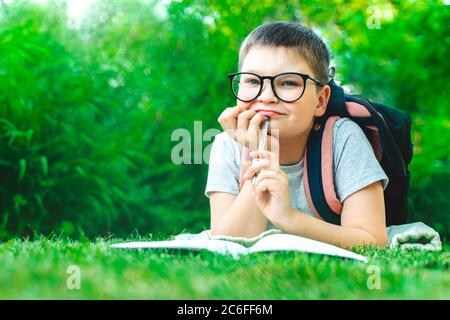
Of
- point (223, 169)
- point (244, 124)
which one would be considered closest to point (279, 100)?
point (244, 124)

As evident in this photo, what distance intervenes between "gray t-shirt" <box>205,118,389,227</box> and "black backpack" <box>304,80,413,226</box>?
5 centimetres

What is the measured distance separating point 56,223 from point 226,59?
6.62 feet

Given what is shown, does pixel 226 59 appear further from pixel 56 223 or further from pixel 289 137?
pixel 289 137

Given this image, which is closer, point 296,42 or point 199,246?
point 199,246

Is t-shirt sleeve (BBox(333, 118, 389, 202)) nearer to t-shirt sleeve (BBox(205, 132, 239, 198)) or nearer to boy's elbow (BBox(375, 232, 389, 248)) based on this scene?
boy's elbow (BBox(375, 232, 389, 248))

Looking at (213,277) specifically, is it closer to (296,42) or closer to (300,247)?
(300,247)

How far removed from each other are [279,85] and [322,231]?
2.21ft

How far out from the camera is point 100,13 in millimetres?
6680

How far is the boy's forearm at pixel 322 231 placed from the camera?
2.98 meters

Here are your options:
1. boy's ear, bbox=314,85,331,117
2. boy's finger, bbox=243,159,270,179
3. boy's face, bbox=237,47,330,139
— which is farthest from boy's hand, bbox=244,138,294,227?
boy's ear, bbox=314,85,331,117

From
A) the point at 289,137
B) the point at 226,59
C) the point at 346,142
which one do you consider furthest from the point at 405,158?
the point at 226,59

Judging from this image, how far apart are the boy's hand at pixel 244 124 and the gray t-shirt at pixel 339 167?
1.29 ft

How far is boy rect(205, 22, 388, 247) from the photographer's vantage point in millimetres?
2992

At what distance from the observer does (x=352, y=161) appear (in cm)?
326
